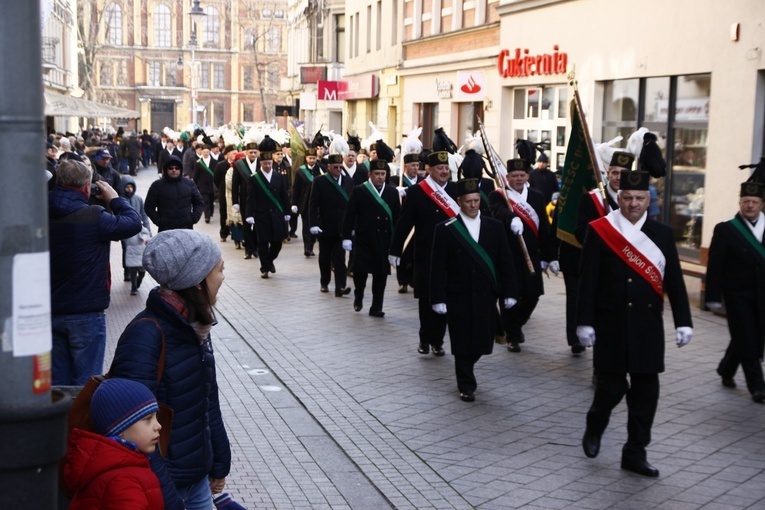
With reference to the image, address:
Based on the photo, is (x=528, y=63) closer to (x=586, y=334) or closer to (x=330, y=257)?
(x=330, y=257)

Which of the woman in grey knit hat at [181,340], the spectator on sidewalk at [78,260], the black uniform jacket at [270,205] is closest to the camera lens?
the woman in grey knit hat at [181,340]

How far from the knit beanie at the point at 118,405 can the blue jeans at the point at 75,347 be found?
3287mm

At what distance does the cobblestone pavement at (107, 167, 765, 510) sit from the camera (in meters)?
6.71

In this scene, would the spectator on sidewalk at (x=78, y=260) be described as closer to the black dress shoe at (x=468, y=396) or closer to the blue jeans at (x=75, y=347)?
the blue jeans at (x=75, y=347)

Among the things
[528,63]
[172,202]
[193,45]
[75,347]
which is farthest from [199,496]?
[193,45]

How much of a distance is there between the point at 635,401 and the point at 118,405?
4182 mm

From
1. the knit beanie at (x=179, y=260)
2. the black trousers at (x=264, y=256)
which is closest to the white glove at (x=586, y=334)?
the knit beanie at (x=179, y=260)

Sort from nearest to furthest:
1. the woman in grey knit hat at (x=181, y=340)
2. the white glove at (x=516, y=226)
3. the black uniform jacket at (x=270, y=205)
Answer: the woman in grey knit hat at (x=181, y=340), the white glove at (x=516, y=226), the black uniform jacket at (x=270, y=205)

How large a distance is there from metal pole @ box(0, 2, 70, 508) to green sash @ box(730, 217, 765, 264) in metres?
7.30

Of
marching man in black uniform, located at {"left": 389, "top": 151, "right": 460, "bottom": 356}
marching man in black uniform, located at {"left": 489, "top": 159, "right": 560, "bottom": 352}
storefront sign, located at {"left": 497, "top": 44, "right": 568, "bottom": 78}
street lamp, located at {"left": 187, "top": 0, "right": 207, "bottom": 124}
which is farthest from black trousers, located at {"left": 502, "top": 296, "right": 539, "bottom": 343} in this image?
street lamp, located at {"left": 187, "top": 0, "right": 207, "bottom": 124}

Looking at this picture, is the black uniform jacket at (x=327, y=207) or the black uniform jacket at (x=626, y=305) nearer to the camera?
the black uniform jacket at (x=626, y=305)

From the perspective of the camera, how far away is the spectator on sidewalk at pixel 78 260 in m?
6.85

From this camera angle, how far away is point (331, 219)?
612 inches

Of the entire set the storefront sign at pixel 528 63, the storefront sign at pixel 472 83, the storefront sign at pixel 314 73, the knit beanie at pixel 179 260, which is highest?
the storefront sign at pixel 314 73
